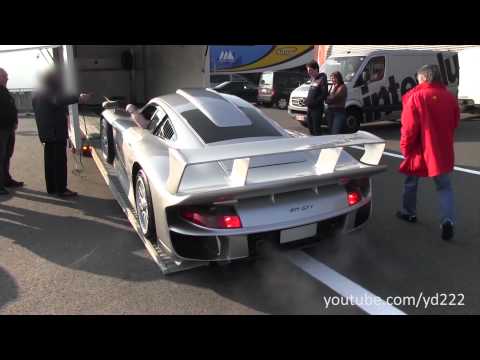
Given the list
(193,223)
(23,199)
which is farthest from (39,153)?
(193,223)

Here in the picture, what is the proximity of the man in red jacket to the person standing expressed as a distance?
3.42 m

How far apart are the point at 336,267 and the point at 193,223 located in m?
1.37

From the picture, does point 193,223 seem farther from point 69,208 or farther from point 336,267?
point 69,208

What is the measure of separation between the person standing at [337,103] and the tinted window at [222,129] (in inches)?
148

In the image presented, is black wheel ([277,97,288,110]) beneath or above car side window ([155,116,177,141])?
beneath

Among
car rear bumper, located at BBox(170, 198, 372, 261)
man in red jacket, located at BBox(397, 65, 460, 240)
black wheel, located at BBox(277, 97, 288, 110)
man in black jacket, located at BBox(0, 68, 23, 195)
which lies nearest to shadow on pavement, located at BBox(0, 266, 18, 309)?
car rear bumper, located at BBox(170, 198, 372, 261)

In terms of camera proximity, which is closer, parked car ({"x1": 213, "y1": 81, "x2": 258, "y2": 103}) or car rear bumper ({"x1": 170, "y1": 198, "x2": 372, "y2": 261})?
car rear bumper ({"x1": 170, "y1": 198, "x2": 372, "y2": 261})

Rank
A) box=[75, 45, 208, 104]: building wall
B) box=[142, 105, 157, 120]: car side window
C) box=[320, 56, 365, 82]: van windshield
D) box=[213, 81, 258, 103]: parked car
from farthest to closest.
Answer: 1. box=[213, 81, 258, 103]: parked car
2. box=[320, 56, 365, 82]: van windshield
3. box=[75, 45, 208, 104]: building wall
4. box=[142, 105, 157, 120]: car side window

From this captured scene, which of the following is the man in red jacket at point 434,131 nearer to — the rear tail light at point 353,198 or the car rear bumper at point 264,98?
the rear tail light at point 353,198

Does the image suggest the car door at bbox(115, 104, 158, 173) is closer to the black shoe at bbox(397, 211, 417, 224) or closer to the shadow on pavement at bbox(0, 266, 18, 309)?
the shadow on pavement at bbox(0, 266, 18, 309)

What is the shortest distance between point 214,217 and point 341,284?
3.82 ft

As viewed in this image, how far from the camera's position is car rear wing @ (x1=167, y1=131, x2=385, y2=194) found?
274 cm

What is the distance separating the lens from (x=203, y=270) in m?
3.54

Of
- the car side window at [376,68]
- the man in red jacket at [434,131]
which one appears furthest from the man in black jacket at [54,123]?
the car side window at [376,68]
